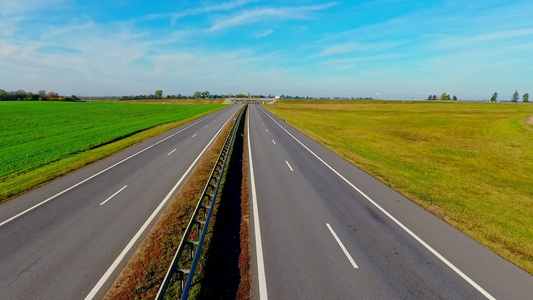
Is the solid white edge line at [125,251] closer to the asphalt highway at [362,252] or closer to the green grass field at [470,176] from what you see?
the asphalt highway at [362,252]

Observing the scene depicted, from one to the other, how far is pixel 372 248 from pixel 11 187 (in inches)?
748

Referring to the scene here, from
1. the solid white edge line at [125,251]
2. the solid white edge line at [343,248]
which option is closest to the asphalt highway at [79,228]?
the solid white edge line at [125,251]

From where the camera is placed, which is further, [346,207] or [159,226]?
[346,207]

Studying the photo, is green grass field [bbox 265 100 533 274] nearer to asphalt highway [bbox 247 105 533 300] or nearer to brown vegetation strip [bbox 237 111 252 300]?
asphalt highway [bbox 247 105 533 300]

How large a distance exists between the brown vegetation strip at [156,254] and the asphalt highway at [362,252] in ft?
9.27

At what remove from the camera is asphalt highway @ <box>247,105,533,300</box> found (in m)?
6.79

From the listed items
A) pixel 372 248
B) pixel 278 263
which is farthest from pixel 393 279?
pixel 278 263

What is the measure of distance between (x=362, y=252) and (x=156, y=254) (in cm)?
699

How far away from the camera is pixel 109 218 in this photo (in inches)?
408

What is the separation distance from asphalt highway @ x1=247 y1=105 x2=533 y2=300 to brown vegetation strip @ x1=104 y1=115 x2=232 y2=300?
2.83 m

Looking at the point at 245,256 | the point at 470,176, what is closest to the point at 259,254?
the point at 245,256

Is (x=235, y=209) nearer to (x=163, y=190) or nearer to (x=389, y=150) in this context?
(x=163, y=190)

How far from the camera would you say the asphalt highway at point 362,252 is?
22.3ft

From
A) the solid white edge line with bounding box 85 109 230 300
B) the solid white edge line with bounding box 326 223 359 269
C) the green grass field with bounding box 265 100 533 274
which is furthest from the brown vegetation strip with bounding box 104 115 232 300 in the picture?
the green grass field with bounding box 265 100 533 274
